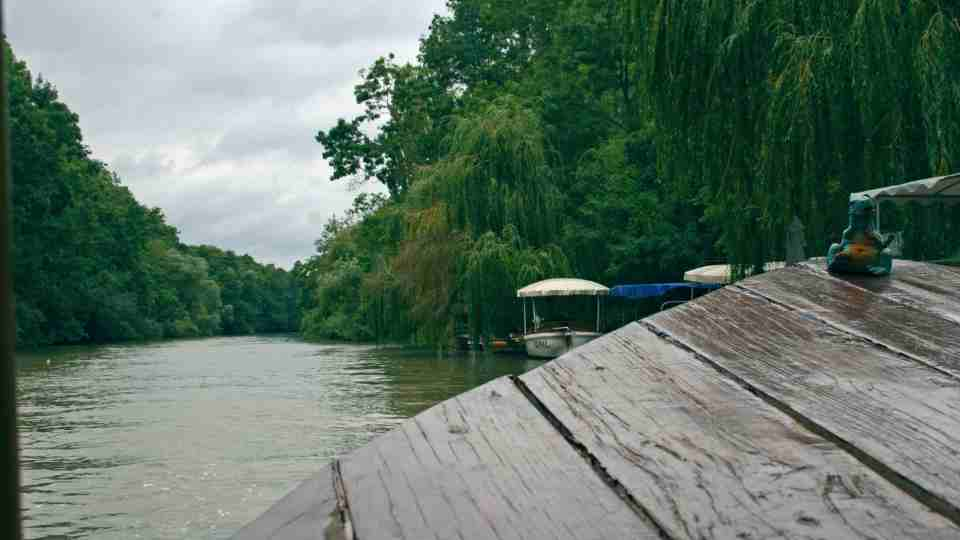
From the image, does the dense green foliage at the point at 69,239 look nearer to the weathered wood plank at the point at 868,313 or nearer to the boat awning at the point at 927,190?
the boat awning at the point at 927,190

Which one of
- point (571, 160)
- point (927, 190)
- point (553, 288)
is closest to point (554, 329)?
point (553, 288)

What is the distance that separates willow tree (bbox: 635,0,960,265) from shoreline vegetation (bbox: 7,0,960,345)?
0.02 meters

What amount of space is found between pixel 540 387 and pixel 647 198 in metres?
29.3

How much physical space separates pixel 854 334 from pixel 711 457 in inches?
23.7

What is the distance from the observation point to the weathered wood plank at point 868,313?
1.54 metres

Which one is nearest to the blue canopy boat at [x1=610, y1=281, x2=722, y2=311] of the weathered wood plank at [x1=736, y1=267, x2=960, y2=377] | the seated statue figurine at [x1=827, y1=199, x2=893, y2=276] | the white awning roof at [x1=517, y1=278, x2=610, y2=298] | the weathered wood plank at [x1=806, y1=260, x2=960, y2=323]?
the white awning roof at [x1=517, y1=278, x2=610, y2=298]

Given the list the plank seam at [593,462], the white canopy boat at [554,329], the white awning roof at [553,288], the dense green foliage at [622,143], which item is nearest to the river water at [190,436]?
the plank seam at [593,462]

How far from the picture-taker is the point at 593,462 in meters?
1.11

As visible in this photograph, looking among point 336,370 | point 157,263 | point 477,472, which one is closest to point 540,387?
point 477,472

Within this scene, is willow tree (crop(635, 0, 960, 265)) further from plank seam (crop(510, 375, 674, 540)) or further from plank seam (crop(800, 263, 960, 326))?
plank seam (crop(510, 375, 674, 540))

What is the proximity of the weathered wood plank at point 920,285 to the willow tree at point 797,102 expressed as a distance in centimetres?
977

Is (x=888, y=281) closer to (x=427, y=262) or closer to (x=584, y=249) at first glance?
(x=427, y=262)

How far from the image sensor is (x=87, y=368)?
98.6ft

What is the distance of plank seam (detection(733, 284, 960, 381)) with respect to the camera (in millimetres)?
1432
